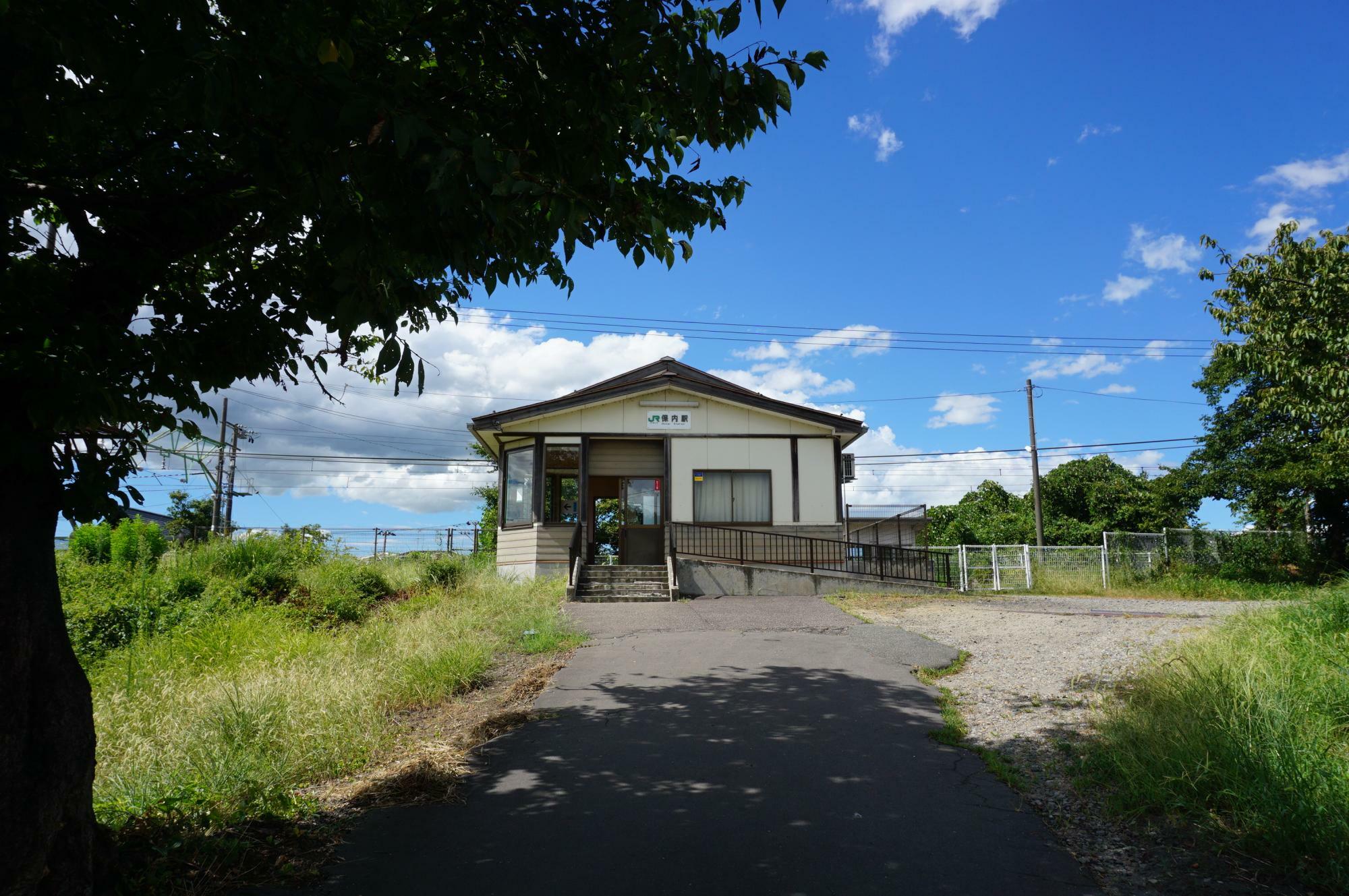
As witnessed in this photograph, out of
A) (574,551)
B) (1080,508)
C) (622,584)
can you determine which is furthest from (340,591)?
(1080,508)

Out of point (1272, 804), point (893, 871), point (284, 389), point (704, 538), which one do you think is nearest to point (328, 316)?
point (284, 389)

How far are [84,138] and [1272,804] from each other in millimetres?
6542

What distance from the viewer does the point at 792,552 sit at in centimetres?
1836

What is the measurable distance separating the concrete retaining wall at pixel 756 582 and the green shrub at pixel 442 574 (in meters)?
4.82

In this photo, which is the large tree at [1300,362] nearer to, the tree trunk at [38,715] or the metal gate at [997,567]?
the metal gate at [997,567]

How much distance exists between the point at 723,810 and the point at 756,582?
1285cm

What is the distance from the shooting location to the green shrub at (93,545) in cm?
1556

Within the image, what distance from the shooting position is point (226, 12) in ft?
8.62

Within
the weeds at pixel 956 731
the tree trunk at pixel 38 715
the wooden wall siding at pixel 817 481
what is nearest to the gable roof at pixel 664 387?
the wooden wall siding at pixel 817 481

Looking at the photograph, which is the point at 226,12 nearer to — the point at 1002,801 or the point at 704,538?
the point at 1002,801

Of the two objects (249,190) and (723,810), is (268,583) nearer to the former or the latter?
(249,190)

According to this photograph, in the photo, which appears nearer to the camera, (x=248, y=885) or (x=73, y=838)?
(x=73, y=838)

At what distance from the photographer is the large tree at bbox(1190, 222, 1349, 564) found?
12.2 m

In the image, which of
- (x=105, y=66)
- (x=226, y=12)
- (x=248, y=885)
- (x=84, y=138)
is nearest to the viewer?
(x=105, y=66)
